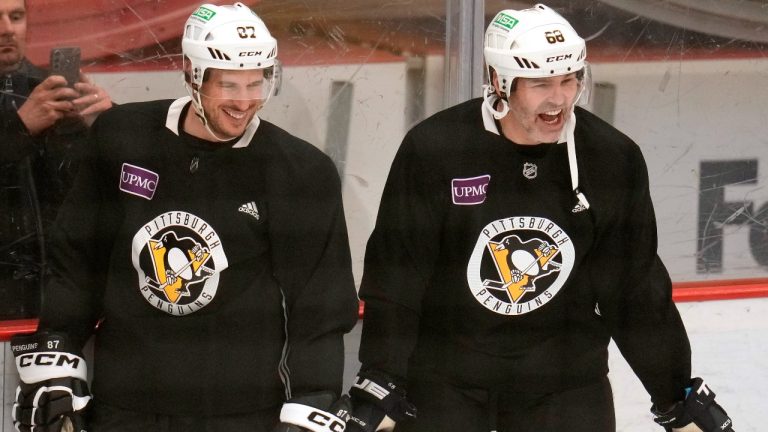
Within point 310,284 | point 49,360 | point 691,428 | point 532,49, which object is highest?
point 532,49

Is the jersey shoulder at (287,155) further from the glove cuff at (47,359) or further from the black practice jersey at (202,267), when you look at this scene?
the glove cuff at (47,359)

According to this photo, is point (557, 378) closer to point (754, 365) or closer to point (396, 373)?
point (396, 373)

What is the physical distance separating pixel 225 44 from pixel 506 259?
55cm

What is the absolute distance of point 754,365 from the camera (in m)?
2.61

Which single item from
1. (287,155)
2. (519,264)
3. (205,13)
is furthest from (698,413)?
(205,13)

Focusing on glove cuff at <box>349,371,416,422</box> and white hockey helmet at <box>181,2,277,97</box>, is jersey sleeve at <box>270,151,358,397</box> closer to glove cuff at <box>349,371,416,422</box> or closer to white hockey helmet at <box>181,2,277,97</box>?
glove cuff at <box>349,371,416,422</box>

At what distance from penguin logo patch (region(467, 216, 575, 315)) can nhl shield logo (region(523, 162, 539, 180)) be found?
0.21 ft

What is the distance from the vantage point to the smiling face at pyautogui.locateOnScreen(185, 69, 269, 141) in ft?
6.71

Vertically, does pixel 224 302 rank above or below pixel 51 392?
above

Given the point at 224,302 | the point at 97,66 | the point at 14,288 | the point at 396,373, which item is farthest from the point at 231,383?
the point at 97,66

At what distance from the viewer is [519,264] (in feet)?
7.05

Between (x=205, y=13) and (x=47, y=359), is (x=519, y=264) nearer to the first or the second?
(x=205, y=13)

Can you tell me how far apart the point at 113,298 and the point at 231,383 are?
0.22 meters

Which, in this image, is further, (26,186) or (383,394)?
(26,186)
